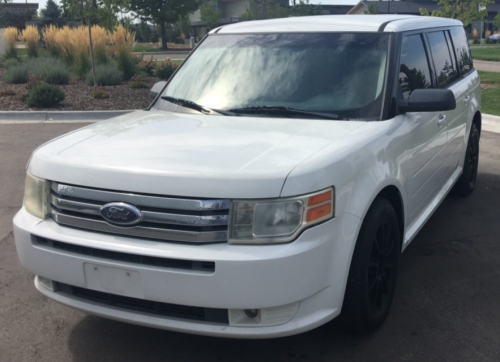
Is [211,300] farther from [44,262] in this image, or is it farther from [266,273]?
[44,262]

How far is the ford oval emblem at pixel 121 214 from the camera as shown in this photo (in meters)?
2.73

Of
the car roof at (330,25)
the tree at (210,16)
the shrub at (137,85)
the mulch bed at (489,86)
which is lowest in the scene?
the mulch bed at (489,86)

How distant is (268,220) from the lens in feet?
8.78

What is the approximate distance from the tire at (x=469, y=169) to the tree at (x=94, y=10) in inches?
486

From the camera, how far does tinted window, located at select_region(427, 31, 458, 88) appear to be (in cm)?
479

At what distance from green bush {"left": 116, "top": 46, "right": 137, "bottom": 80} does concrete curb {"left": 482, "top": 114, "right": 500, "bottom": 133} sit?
1072 centimetres

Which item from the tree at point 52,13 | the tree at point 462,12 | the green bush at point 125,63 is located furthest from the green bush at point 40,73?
the tree at point 52,13

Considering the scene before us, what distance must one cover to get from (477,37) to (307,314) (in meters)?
61.9

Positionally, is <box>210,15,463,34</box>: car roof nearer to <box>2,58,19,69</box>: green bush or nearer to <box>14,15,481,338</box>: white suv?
<box>14,15,481,338</box>: white suv

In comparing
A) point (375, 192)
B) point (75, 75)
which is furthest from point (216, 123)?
point (75, 75)

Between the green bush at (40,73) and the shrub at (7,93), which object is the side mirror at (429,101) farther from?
the green bush at (40,73)

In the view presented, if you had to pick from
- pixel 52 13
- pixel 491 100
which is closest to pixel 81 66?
pixel 491 100

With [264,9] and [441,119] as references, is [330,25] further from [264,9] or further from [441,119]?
[264,9]

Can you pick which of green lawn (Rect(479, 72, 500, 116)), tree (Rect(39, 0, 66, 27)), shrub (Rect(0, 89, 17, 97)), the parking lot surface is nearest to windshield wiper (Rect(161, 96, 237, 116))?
the parking lot surface
